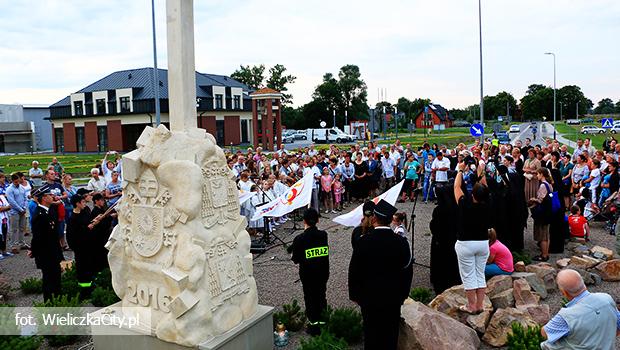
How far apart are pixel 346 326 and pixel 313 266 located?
0.96 m

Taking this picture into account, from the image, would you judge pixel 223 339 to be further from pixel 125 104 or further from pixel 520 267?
pixel 125 104

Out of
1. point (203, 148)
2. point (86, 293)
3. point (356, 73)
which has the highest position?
point (356, 73)

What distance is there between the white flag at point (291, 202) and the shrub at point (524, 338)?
5.58m

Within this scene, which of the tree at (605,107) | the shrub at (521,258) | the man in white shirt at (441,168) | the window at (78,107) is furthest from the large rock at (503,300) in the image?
the tree at (605,107)

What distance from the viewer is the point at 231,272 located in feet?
21.7

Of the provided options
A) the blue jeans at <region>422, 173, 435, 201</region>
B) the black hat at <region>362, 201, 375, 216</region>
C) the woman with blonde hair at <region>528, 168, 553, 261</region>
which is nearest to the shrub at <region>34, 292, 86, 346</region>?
the black hat at <region>362, 201, 375, 216</region>

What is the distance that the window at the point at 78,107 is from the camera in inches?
2150

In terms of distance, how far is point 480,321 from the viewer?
7.16 meters

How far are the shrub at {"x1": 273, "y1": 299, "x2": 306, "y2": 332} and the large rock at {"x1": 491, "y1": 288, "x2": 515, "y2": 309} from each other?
295cm

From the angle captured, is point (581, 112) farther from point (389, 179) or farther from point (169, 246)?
point (169, 246)

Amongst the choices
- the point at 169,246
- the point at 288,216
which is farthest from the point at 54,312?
the point at 288,216

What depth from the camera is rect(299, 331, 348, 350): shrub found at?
6406 mm

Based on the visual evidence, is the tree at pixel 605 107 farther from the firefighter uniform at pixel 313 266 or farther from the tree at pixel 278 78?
the firefighter uniform at pixel 313 266

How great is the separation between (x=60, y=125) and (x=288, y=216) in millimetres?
49601
